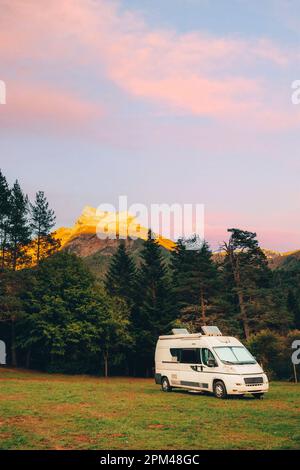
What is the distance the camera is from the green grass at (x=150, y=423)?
1175 cm

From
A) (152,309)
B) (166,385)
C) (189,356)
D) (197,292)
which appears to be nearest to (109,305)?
(152,309)

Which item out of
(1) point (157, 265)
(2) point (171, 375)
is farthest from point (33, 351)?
(2) point (171, 375)

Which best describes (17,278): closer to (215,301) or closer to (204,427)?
(215,301)

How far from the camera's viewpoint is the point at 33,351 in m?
60.6

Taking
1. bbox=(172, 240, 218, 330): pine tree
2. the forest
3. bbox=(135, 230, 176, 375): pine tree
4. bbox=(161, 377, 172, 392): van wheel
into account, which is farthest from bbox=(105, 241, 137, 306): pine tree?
bbox=(161, 377, 172, 392): van wheel

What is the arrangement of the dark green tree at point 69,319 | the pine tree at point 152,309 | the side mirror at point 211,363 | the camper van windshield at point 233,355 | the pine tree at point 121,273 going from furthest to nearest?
1. the pine tree at point 121,273
2. the pine tree at point 152,309
3. the dark green tree at point 69,319
4. the side mirror at point 211,363
5. the camper van windshield at point 233,355

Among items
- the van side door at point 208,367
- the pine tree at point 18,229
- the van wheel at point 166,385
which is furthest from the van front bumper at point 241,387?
the pine tree at point 18,229

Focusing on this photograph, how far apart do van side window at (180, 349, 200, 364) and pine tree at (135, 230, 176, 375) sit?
34.5 metres

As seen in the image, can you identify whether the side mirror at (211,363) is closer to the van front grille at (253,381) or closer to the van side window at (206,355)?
the van side window at (206,355)

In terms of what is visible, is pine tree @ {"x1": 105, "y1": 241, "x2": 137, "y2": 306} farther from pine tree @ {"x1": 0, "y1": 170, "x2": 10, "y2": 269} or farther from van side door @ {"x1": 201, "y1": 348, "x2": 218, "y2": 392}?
van side door @ {"x1": 201, "y1": 348, "x2": 218, "y2": 392}

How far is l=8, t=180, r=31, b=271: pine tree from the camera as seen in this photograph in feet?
216

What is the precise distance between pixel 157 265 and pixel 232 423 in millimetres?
51412

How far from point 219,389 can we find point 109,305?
34.7m

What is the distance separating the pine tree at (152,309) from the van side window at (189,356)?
34.5m
